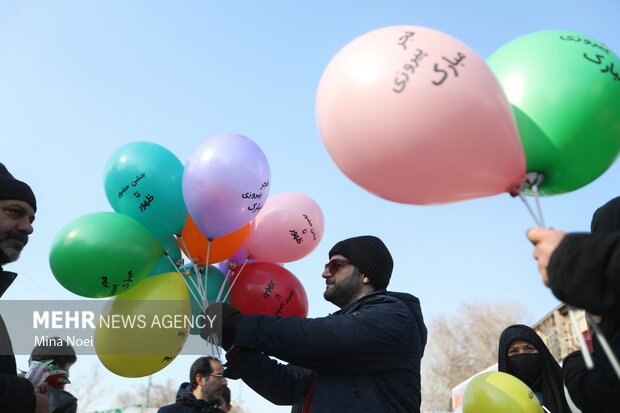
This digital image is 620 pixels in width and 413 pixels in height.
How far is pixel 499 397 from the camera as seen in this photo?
2881mm

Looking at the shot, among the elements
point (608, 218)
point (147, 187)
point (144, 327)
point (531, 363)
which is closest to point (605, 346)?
point (608, 218)

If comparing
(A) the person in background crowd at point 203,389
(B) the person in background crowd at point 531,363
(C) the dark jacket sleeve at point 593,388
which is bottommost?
(A) the person in background crowd at point 203,389

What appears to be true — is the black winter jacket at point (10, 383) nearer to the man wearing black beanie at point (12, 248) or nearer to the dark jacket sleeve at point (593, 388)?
the man wearing black beanie at point (12, 248)

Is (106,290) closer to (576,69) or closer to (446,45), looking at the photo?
(446,45)

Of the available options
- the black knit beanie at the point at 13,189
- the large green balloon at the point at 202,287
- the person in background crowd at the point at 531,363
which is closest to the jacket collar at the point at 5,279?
the black knit beanie at the point at 13,189

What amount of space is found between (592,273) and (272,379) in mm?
2011

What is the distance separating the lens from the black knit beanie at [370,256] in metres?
3.13

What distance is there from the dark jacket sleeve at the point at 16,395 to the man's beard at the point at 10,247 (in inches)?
24.2

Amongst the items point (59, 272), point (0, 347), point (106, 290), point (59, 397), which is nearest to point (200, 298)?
point (106, 290)

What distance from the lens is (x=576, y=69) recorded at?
81.0 inches

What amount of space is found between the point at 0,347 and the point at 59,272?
627mm

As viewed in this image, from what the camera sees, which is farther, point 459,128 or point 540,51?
point 540,51

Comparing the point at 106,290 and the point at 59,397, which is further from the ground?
the point at 106,290

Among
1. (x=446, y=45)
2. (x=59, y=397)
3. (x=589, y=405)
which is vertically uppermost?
(x=446, y=45)
